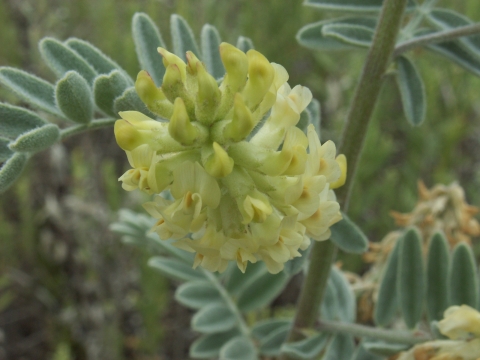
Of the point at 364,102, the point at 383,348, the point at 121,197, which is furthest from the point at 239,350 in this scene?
the point at 121,197

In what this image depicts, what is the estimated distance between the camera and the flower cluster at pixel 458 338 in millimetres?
947

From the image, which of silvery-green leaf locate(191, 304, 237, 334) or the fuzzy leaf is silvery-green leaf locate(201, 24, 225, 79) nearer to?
the fuzzy leaf

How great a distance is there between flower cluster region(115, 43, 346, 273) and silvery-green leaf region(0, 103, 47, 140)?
0.25 meters

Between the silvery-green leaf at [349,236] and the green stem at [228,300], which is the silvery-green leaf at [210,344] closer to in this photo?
the green stem at [228,300]

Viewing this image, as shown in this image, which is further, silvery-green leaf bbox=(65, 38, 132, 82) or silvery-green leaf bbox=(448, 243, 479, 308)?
silvery-green leaf bbox=(448, 243, 479, 308)

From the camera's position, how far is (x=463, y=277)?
1.09 m

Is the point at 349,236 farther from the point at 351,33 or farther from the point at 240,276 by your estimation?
the point at 240,276

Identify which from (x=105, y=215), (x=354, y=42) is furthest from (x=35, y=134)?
(x=105, y=215)

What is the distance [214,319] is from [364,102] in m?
0.71

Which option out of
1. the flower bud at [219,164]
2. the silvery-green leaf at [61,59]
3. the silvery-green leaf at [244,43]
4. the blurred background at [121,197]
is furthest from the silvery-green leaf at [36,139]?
the blurred background at [121,197]

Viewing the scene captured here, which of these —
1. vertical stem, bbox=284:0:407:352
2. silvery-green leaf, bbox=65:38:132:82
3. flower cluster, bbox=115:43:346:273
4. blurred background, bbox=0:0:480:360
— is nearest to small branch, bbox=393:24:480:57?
vertical stem, bbox=284:0:407:352

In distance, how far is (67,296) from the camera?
2.71m

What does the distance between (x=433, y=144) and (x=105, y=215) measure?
1.74 metres

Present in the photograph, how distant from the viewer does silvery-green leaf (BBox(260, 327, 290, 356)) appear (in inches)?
51.6
